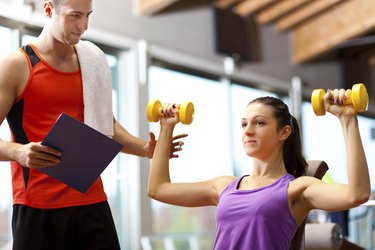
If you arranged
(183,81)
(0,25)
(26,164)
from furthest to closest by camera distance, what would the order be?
(183,81) < (0,25) < (26,164)

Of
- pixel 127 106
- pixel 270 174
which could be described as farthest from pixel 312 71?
pixel 270 174

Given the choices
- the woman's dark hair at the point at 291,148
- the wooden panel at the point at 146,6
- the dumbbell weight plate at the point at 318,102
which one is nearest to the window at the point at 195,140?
the wooden panel at the point at 146,6

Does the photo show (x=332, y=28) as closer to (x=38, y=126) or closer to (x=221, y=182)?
(x=221, y=182)

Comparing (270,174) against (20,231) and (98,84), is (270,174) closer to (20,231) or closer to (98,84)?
(98,84)

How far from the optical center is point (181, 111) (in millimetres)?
2178

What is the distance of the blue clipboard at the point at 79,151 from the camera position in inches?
76.1

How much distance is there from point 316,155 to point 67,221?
604 cm

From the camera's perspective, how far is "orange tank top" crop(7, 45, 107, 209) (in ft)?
6.73

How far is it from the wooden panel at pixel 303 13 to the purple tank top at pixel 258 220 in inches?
205

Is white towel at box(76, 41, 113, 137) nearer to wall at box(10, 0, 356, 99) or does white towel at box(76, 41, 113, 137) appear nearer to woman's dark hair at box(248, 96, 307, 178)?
woman's dark hair at box(248, 96, 307, 178)

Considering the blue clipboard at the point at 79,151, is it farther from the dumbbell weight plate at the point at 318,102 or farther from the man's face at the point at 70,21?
the dumbbell weight plate at the point at 318,102

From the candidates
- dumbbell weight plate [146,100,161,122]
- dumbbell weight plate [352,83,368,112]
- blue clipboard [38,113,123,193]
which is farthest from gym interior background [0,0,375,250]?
dumbbell weight plate [352,83,368,112]

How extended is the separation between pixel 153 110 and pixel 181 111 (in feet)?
0.32

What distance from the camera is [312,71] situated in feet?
26.0
